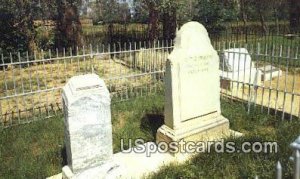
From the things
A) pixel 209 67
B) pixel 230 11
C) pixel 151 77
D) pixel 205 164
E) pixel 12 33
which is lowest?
pixel 205 164

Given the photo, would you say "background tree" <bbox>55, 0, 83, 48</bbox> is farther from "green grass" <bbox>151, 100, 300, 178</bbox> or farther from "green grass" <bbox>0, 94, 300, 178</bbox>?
"green grass" <bbox>151, 100, 300, 178</bbox>

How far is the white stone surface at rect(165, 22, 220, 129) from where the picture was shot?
524 cm

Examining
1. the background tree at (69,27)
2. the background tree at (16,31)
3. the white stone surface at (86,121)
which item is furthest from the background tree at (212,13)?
the white stone surface at (86,121)

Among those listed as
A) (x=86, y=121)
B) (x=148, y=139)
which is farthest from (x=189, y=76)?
(x=86, y=121)

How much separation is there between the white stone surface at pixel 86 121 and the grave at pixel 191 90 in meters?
1.27

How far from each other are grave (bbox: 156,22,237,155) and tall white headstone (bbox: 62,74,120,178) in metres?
1.26

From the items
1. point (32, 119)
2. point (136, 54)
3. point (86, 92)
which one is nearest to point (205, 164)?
point (86, 92)

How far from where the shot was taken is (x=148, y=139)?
6.03 metres

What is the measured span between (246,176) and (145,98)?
4400mm

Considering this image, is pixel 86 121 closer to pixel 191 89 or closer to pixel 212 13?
pixel 191 89

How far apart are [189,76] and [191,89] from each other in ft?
0.76

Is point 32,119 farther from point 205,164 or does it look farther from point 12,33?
point 12,33

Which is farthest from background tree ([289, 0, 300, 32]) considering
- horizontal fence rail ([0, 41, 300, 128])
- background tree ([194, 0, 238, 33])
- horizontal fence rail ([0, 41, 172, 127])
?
horizontal fence rail ([0, 41, 172, 127])

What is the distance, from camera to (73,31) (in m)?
15.2
